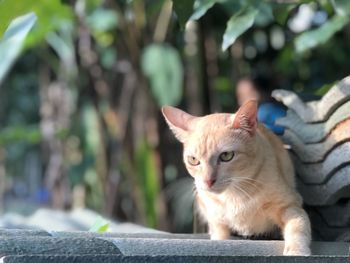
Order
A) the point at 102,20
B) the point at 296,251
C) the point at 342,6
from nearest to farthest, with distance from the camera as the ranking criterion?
1. the point at 296,251
2. the point at 342,6
3. the point at 102,20

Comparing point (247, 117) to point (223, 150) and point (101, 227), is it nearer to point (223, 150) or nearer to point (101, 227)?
point (223, 150)

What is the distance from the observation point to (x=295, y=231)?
151 cm

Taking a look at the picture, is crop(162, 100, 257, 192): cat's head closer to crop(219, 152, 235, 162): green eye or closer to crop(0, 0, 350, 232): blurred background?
crop(219, 152, 235, 162): green eye

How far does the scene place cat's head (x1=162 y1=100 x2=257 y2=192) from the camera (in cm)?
160

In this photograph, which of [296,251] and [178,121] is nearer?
[296,251]

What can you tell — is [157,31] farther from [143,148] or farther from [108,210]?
[108,210]

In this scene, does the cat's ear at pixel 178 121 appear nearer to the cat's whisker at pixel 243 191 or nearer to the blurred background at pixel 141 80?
the cat's whisker at pixel 243 191

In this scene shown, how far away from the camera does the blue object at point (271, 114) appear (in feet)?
6.70

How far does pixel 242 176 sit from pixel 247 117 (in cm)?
13

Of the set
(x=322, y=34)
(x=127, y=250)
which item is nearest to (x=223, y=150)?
(x=127, y=250)

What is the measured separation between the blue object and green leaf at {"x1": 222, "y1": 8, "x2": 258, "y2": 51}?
32 cm

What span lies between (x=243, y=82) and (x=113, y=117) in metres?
0.98

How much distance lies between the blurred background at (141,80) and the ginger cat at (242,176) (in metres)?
1.36

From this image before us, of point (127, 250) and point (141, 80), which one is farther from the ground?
point (141, 80)
